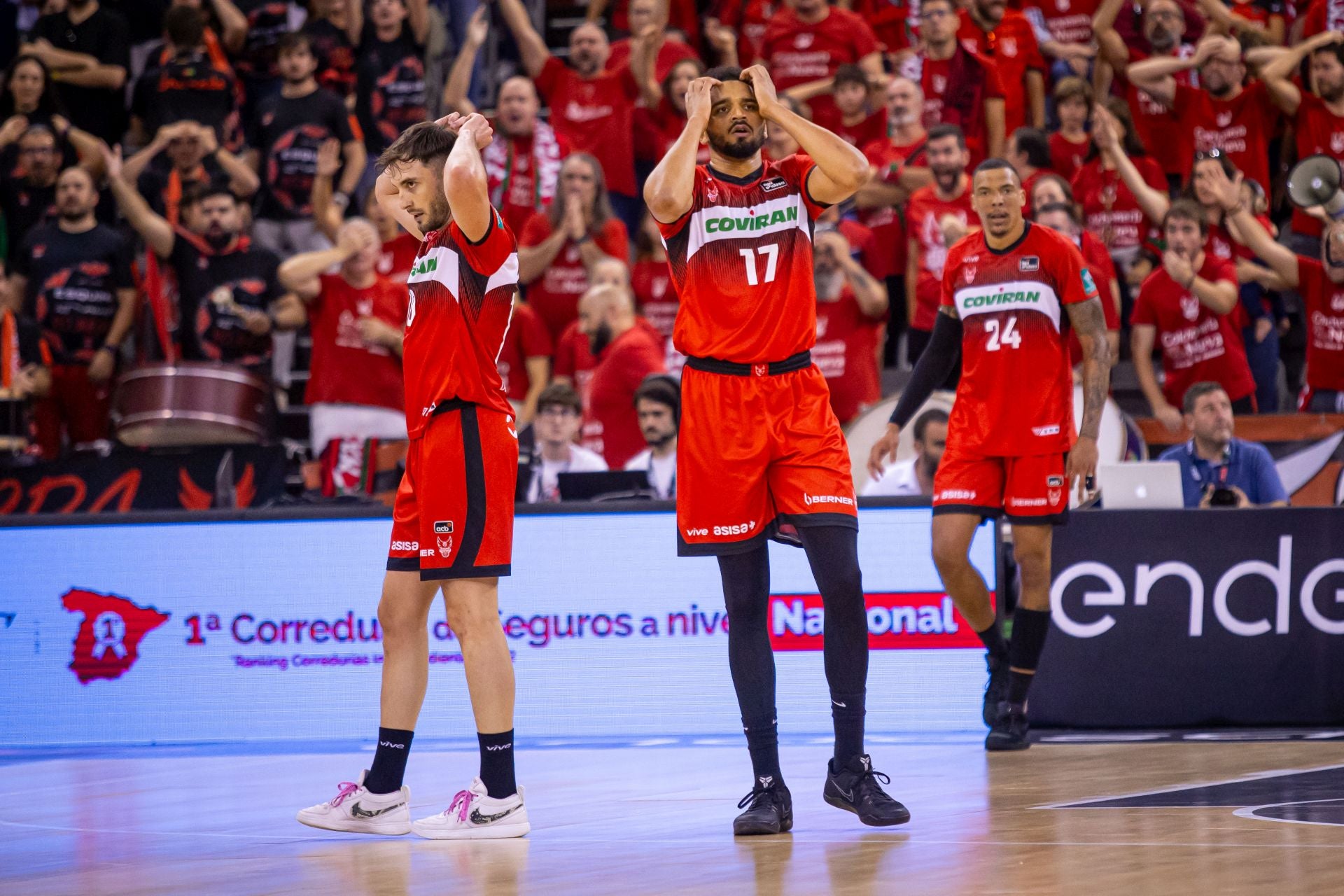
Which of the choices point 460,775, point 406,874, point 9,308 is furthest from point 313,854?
point 9,308

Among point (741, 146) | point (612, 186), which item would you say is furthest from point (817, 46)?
point (741, 146)

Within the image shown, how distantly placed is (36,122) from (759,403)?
976cm

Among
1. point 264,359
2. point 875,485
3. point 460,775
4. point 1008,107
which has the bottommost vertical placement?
point 460,775

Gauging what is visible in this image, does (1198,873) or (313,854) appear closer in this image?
(1198,873)

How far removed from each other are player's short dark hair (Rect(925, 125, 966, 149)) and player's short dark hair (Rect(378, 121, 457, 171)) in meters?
5.91

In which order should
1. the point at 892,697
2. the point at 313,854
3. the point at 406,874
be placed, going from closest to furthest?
the point at 406,874 < the point at 313,854 < the point at 892,697

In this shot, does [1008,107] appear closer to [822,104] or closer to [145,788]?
[822,104]

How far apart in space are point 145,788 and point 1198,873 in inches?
175

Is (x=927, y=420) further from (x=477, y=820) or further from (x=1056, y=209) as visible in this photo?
(x=477, y=820)

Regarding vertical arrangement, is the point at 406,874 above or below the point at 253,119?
below

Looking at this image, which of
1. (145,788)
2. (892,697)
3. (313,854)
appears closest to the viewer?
(313,854)

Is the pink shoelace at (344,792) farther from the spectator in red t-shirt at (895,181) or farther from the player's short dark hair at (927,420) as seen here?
the spectator in red t-shirt at (895,181)

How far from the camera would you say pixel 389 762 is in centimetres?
541

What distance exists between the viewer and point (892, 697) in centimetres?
827
